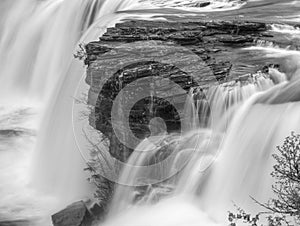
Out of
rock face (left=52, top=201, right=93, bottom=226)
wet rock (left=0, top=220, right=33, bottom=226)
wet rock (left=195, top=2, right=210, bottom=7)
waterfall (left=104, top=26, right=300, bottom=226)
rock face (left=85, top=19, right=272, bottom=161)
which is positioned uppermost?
wet rock (left=195, top=2, right=210, bottom=7)

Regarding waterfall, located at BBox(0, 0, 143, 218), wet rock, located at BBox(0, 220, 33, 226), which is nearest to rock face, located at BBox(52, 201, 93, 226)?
wet rock, located at BBox(0, 220, 33, 226)

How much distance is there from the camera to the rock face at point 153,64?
8969mm

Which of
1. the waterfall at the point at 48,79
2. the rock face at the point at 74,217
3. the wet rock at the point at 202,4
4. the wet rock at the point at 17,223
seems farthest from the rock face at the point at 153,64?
the wet rock at the point at 202,4

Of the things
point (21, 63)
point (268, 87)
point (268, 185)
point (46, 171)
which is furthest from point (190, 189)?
point (21, 63)

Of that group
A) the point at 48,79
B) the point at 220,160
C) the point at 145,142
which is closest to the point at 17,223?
the point at 145,142

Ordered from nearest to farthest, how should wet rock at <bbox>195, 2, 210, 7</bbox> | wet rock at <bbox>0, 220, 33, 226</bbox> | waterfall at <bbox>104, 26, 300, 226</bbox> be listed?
waterfall at <bbox>104, 26, 300, 226</bbox>, wet rock at <bbox>0, 220, 33, 226</bbox>, wet rock at <bbox>195, 2, 210, 7</bbox>

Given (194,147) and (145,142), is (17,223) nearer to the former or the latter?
(145,142)

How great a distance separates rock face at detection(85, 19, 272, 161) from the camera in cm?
897

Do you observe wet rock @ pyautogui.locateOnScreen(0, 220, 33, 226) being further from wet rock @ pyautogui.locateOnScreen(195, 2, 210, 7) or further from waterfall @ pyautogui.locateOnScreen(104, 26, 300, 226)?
wet rock @ pyautogui.locateOnScreen(195, 2, 210, 7)

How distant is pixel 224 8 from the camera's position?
636 inches

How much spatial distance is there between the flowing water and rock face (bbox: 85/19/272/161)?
0.39 meters

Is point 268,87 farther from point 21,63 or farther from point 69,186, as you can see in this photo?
point 21,63

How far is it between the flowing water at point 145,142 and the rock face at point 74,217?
16.1 inches

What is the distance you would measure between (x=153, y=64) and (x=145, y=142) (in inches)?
62.3
